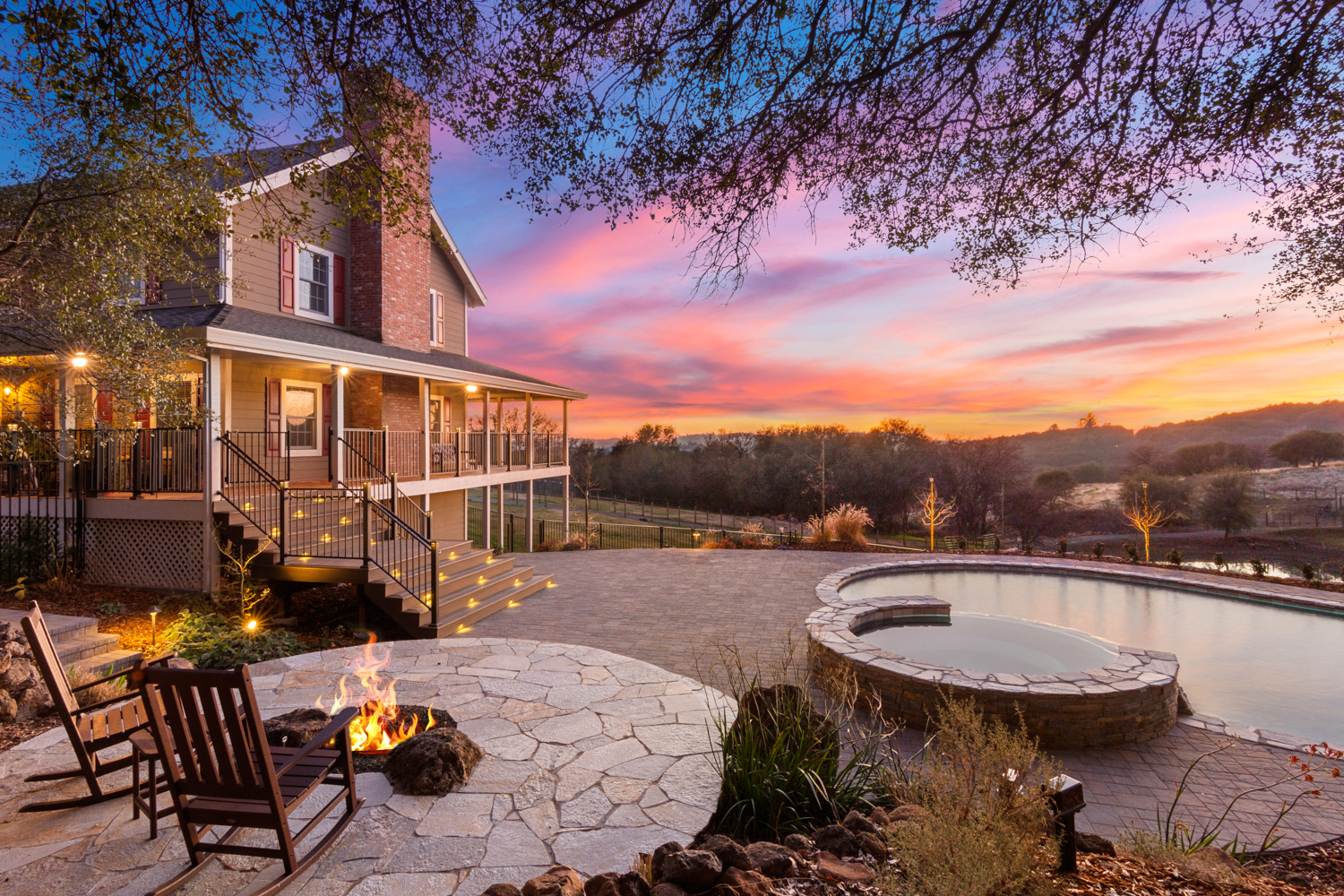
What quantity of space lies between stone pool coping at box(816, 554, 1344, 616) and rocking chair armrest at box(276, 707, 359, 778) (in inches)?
281

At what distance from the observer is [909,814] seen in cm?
298

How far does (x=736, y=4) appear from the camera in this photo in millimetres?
4613

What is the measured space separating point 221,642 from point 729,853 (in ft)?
21.4

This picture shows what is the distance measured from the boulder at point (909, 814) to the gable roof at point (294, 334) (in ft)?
30.4

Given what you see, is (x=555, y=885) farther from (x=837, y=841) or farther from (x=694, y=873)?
(x=837, y=841)

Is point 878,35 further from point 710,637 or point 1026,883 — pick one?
point 710,637

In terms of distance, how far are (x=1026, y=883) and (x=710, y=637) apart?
5.68 metres

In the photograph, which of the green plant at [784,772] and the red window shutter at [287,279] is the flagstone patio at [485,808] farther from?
the red window shutter at [287,279]

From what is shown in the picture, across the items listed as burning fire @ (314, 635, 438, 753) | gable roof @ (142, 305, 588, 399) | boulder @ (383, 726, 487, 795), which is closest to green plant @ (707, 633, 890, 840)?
boulder @ (383, 726, 487, 795)

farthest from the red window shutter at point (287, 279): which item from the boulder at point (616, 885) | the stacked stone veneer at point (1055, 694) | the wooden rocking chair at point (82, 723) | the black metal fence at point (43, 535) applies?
the boulder at point (616, 885)

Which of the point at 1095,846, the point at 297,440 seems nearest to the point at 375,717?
the point at 1095,846

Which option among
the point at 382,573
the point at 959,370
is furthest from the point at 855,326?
the point at 382,573

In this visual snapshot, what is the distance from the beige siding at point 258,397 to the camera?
10883 mm

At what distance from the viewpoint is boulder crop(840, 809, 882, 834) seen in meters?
Result: 3.10
